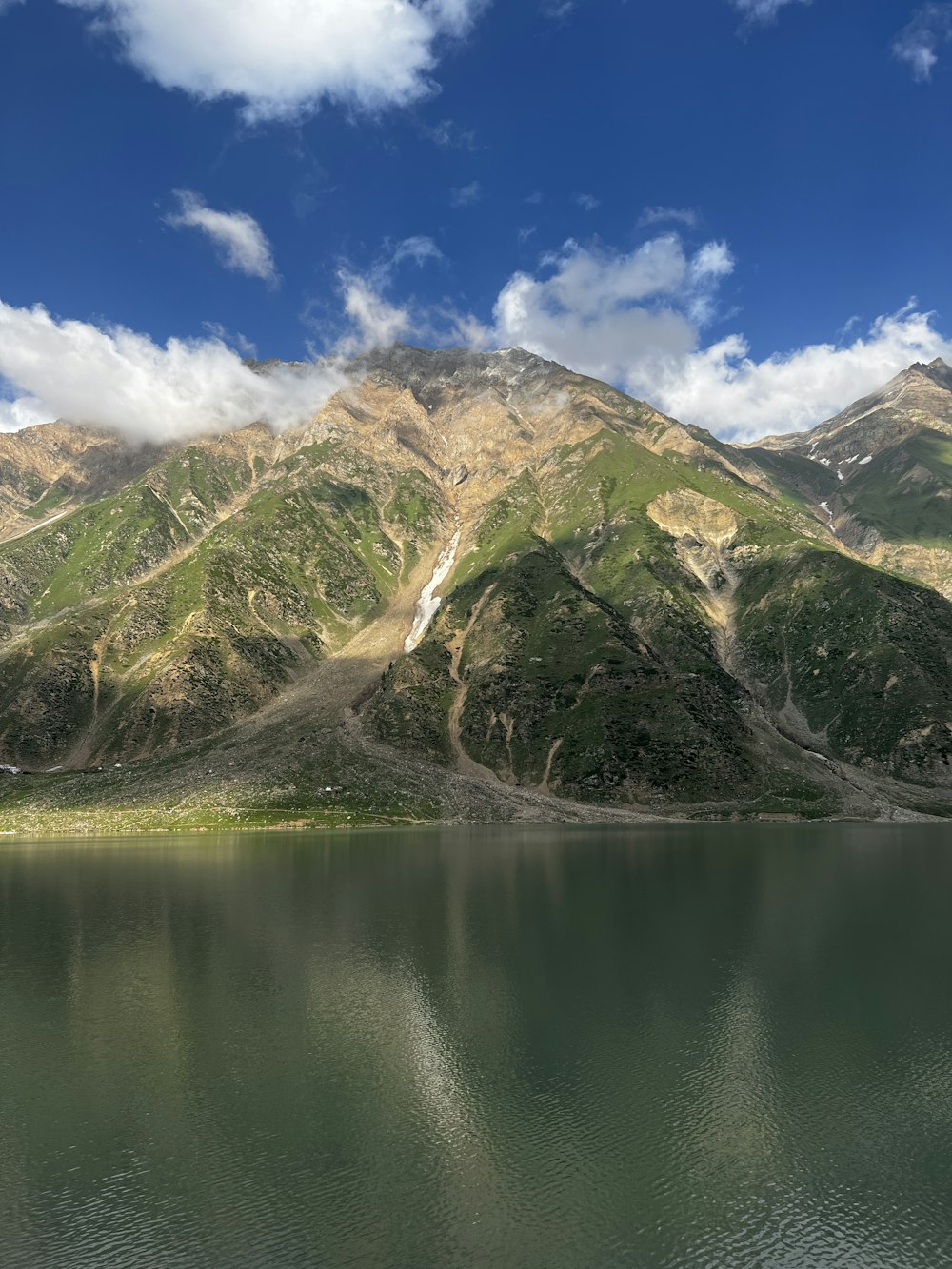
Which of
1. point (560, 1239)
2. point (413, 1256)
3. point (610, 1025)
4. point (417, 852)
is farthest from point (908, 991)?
point (417, 852)

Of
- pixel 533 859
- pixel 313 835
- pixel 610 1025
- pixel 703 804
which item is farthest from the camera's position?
pixel 703 804

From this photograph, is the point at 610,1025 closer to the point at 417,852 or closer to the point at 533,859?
the point at 533,859

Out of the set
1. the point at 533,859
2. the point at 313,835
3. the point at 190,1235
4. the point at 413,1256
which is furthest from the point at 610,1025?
the point at 313,835

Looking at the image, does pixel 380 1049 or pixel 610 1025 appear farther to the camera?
pixel 610 1025

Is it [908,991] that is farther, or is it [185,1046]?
[908,991]

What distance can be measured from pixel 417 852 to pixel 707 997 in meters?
77.6

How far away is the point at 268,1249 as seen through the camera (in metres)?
21.0

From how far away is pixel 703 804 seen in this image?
18625cm

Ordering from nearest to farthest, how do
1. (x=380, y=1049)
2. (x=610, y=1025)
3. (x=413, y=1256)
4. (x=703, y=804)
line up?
(x=413, y=1256) < (x=380, y=1049) < (x=610, y=1025) < (x=703, y=804)

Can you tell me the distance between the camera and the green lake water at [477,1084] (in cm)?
2212

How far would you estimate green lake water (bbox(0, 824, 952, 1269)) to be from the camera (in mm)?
22125

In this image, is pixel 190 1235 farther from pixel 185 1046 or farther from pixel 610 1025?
pixel 610 1025

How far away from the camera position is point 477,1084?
107ft

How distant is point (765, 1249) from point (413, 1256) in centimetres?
1022
